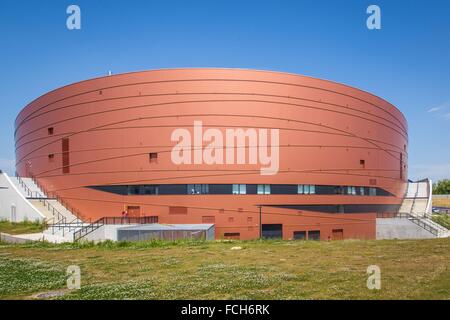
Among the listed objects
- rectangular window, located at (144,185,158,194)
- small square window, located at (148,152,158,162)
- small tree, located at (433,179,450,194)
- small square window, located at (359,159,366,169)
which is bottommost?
small tree, located at (433,179,450,194)

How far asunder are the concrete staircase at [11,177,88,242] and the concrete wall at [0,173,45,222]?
30.8 inches

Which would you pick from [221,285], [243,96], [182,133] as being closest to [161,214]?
[182,133]

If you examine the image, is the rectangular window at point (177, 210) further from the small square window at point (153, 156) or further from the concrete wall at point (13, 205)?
the concrete wall at point (13, 205)

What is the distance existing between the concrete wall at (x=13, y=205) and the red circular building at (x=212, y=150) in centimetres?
499

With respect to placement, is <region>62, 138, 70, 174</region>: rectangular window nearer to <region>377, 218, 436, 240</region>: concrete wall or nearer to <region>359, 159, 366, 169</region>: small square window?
<region>359, 159, 366, 169</region>: small square window

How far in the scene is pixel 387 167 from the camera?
47906mm

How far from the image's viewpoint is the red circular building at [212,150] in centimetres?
3631

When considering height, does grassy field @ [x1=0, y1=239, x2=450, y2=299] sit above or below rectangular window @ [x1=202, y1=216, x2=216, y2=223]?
above

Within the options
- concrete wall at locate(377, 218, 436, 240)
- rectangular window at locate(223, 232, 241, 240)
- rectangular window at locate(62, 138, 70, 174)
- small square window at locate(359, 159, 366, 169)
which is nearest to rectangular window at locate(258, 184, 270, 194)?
rectangular window at locate(223, 232, 241, 240)

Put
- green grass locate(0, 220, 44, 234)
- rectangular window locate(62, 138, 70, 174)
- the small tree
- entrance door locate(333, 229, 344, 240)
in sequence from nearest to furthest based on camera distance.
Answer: green grass locate(0, 220, 44, 234) → rectangular window locate(62, 138, 70, 174) → entrance door locate(333, 229, 344, 240) → the small tree

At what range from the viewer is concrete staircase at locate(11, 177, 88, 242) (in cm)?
3230

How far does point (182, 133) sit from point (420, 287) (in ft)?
97.5

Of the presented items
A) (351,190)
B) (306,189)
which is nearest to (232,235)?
(306,189)

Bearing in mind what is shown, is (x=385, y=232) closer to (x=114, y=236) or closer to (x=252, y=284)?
(x=114, y=236)
